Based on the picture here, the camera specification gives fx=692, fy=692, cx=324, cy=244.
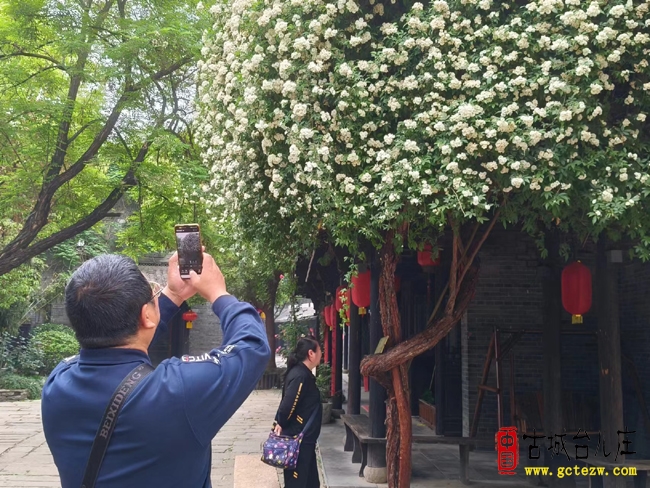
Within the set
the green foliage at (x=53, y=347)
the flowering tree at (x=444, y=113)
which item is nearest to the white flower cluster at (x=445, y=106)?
the flowering tree at (x=444, y=113)

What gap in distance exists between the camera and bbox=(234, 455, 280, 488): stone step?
8.59 m

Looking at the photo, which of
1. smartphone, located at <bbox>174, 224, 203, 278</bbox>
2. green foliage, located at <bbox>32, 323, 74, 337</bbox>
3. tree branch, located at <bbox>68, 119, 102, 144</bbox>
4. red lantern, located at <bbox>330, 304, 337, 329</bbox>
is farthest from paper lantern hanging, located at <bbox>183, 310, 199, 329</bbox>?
smartphone, located at <bbox>174, 224, 203, 278</bbox>

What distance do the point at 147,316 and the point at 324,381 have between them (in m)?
14.2

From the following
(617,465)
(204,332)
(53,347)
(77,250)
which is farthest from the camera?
(204,332)

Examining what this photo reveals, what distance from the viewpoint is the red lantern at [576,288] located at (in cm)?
699

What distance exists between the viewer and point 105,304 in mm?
1993

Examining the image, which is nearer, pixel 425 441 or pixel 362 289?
pixel 425 441

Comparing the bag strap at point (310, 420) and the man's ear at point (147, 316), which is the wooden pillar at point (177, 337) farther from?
the man's ear at point (147, 316)

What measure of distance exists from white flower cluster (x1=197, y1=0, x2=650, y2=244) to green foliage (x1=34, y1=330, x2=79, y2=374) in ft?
62.7

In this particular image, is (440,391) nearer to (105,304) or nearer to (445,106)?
(445,106)

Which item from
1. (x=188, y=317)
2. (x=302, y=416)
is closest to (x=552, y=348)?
(x=302, y=416)

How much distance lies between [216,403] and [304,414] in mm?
4197

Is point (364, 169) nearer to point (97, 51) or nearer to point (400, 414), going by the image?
point (400, 414)

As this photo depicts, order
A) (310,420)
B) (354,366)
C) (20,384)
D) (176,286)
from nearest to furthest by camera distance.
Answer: (176,286) → (310,420) → (354,366) → (20,384)
